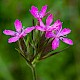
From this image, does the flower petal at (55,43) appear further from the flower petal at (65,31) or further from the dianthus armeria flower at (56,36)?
the flower petal at (65,31)

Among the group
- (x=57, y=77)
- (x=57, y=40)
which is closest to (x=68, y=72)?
(x=57, y=77)

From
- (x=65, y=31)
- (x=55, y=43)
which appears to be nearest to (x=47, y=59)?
(x=65, y=31)

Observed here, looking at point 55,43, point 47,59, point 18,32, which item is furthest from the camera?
point 47,59

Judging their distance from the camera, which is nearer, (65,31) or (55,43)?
(55,43)

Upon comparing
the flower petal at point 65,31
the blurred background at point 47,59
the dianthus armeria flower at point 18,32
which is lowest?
the blurred background at point 47,59

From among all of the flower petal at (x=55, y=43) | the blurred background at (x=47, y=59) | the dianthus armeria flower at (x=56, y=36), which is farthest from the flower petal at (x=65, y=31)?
the blurred background at (x=47, y=59)

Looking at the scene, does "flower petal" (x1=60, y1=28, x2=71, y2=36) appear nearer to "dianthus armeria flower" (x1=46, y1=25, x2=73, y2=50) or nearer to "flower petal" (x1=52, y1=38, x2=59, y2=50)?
"dianthus armeria flower" (x1=46, y1=25, x2=73, y2=50)

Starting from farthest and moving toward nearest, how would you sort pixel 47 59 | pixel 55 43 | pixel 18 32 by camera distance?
pixel 47 59, pixel 18 32, pixel 55 43

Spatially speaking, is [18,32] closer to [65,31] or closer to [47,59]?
[65,31]
